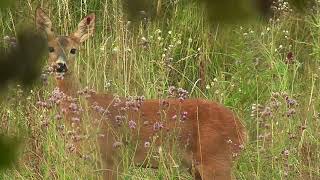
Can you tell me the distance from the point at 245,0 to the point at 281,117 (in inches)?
169

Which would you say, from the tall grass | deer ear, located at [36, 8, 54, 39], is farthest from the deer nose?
deer ear, located at [36, 8, 54, 39]

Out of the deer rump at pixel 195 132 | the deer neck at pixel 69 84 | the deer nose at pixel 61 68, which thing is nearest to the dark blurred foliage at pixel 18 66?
the deer rump at pixel 195 132

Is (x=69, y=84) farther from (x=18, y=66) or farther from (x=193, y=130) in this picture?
(x=18, y=66)

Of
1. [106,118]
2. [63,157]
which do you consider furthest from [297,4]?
[106,118]

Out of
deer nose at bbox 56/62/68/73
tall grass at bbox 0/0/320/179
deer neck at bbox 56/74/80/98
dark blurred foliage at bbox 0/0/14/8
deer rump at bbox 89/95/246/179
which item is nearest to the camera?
dark blurred foliage at bbox 0/0/14/8

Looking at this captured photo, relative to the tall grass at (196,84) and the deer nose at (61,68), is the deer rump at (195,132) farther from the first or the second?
the deer nose at (61,68)

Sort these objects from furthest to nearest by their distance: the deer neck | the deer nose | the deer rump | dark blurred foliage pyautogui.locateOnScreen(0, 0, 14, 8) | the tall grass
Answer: the deer neck
the deer nose
the deer rump
the tall grass
dark blurred foliage pyautogui.locateOnScreen(0, 0, 14, 8)

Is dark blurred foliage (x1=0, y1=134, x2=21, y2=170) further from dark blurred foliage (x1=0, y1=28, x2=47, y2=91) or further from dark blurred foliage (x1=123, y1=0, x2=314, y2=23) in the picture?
dark blurred foliage (x1=123, y1=0, x2=314, y2=23)

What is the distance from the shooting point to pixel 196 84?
672cm

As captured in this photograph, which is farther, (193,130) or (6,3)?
(193,130)

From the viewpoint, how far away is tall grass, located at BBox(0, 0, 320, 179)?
462 centimetres

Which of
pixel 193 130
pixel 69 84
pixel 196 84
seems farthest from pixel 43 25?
pixel 196 84

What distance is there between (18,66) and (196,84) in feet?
20.0

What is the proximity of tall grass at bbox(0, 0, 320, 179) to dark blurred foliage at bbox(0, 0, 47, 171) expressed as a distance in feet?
11.5
